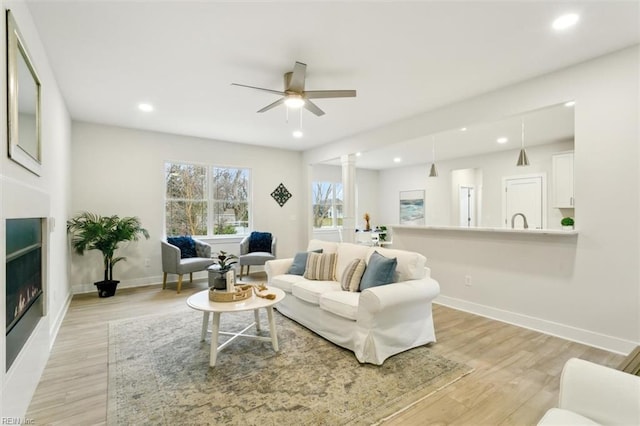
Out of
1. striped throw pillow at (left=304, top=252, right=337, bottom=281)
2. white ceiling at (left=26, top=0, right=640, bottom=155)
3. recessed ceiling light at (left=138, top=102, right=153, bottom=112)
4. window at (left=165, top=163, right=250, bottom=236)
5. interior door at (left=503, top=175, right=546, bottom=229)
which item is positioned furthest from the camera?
interior door at (left=503, top=175, right=546, bottom=229)

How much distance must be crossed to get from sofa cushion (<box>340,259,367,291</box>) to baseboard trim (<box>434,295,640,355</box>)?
5.95 ft

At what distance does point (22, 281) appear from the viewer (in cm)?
191

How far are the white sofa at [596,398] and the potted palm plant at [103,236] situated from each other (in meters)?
5.20

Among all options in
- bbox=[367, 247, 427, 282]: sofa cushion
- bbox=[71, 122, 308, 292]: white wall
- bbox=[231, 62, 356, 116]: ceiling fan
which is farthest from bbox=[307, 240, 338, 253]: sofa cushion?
bbox=[71, 122, 308, 292]: white wall

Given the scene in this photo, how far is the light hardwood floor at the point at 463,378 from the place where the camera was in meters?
1.89

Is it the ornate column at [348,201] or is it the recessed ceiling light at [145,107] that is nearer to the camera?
the recessed ceiling light at [145,107]

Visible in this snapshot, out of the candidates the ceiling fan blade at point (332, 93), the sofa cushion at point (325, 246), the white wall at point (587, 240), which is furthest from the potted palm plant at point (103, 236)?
the white wall at point (587, 240)

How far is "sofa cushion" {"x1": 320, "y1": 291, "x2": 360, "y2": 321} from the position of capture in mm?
2613

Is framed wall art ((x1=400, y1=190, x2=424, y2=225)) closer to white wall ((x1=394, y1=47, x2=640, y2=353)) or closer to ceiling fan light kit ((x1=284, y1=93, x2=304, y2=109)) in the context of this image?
white wall ((x1=394, y1=47, x2=640, y2=353))

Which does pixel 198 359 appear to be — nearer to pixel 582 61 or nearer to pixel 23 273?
pixel 23 273

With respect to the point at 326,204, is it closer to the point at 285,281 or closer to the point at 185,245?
the point at 185,245

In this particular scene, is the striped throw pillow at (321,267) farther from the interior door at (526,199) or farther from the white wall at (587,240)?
the interior door at (526,199)

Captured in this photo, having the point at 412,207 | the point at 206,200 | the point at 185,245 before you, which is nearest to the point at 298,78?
the point at 185,245

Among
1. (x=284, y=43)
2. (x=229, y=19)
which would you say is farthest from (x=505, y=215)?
(x=229, y=19)
